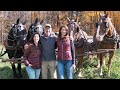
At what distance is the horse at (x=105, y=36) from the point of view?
972cm

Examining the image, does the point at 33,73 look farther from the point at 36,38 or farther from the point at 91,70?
the point at 91,70

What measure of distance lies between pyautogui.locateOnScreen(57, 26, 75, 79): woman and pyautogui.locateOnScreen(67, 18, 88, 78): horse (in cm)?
172

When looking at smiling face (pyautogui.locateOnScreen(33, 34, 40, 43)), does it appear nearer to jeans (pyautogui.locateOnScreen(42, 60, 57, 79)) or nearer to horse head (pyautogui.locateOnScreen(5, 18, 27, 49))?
jeans (pyautogui.locateOnScreen(42, 60, 57, 79))

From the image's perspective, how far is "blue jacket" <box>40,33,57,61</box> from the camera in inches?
308

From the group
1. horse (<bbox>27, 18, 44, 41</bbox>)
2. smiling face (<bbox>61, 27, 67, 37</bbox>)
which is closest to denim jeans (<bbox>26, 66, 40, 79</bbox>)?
smiling face (<bbox>61, 27, 67, 37</bbox>)

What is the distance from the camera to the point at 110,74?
977 cm

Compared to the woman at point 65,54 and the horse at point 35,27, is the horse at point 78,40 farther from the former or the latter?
the woman at point 65,54

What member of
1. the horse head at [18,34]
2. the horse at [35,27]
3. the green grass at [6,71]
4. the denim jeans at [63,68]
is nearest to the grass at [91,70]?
the green grass at [6,71]

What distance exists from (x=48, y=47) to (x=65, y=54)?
0.40m

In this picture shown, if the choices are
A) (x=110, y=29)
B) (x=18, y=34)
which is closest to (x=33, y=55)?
(x=18, y=34)

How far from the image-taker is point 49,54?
786cm

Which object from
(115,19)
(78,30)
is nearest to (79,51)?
(78,30)
